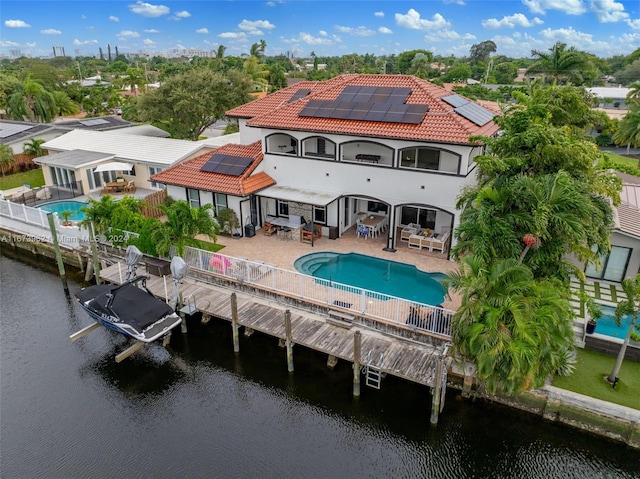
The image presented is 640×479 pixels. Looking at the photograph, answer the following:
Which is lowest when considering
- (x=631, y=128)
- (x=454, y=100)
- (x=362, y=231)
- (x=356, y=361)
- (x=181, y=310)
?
(x=181, y=310)

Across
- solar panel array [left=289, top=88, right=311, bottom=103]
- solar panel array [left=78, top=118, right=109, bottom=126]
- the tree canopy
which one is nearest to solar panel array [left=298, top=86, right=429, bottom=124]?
solar panel array [left=289, top=88, right=311, bottom=103]

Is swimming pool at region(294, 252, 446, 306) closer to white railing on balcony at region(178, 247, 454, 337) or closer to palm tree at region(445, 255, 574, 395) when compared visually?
white railing on balcony at region(178, 247, 454, 337)

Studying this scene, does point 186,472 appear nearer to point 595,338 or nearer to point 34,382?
point 34,382

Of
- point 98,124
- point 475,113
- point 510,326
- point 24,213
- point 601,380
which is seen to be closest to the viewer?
point 510,326

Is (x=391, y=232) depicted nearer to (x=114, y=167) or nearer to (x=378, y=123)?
(x=378, y=123)

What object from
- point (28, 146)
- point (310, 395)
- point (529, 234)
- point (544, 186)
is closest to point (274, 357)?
point (310, 395)

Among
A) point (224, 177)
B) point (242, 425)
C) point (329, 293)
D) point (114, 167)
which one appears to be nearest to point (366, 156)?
point (224, 177)
